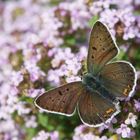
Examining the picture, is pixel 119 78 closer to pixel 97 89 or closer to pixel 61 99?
pixel 97 89

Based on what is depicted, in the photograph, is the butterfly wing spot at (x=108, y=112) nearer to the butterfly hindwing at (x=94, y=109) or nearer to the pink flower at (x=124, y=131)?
the butterfly hindwing at (x=94, y=109)

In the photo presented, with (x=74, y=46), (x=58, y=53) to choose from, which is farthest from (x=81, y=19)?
(x=58, y=53)

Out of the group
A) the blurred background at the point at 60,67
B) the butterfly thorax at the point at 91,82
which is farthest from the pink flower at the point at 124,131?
the butterfly thorax at the point at 91,82

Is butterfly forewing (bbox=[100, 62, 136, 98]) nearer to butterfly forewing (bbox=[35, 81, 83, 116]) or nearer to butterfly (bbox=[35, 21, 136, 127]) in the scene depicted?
butterfly (bbox=[35, 21, 136, 127])

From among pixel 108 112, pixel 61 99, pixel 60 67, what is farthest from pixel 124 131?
pixel 60 67

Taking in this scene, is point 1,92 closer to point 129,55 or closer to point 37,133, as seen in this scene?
point 37,133

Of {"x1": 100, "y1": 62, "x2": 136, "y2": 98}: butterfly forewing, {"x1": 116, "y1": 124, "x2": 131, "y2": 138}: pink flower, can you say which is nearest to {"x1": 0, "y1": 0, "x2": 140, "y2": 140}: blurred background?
{"x1": 116, "y1": 124, "x2": 131, "y2": 138}: pink flower
